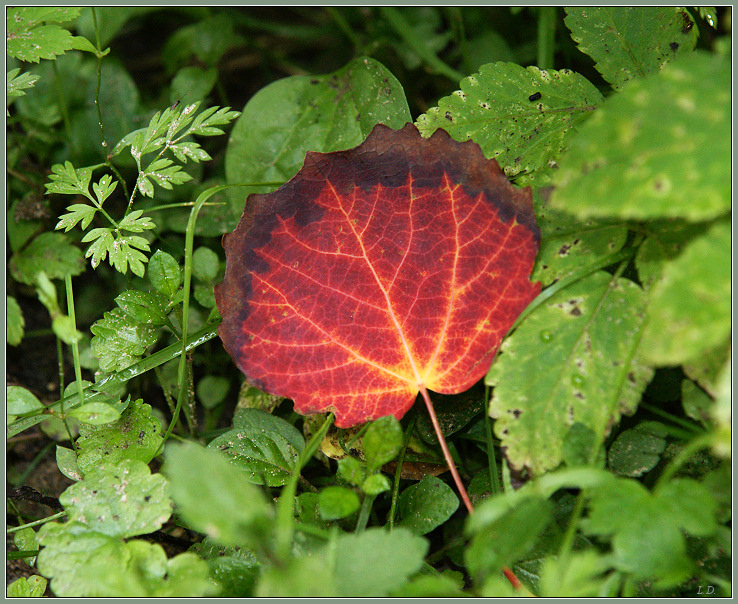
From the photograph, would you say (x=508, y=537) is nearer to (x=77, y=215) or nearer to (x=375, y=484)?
(x=375, y=484)

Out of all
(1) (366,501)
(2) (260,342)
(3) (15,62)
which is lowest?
(1) (366,501)

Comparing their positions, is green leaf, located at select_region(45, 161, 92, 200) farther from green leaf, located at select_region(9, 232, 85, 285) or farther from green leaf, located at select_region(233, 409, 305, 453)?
green leaf, located at select_region(233, 409, 305, 453)

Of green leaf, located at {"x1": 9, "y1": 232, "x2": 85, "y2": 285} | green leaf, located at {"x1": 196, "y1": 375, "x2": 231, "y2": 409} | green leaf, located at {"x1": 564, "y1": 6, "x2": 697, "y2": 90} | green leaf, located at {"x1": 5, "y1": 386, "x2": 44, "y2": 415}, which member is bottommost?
green leaf, located at {"x1": 196, "y1": 375, "x2": 231, "y2": 409}

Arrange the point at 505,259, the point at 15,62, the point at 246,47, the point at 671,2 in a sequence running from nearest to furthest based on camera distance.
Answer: the point at 505,259 < the point at 671,2 < the point at 15,62 < the point at 246,47

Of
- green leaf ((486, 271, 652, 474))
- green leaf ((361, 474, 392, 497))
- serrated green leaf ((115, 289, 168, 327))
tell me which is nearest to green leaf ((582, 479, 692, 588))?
green leaf ((486, 271, 652, 474))

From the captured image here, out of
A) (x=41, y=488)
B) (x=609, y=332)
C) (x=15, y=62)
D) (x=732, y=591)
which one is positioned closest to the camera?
(x=732, y=591)

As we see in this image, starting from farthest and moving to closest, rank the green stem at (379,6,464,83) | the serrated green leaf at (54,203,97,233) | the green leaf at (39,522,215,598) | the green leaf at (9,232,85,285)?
the green stem at (379,6,464,83), the green leaf at (9,232,85,285), the serrated green leaf at (54,203,97,233), the green leaf at (39,522,215,598)

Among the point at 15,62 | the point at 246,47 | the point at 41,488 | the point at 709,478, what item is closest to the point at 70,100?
the point at 15,62

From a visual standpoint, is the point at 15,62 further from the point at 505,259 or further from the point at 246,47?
the point at 505,259
